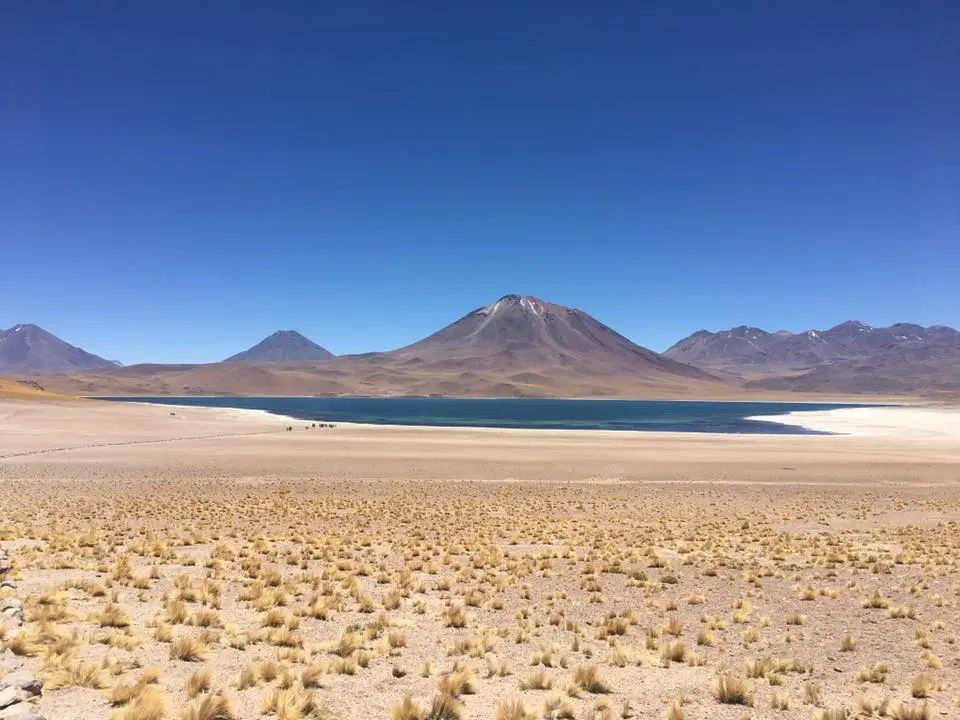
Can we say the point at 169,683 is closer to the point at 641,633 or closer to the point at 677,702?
the point at 677,702

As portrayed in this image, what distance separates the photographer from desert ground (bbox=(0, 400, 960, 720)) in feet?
24.6

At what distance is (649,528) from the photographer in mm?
20734

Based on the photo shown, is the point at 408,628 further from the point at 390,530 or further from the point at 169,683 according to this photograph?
the point at 390,530

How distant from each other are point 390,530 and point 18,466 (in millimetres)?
28158

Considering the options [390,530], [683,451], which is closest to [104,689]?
[390,530]

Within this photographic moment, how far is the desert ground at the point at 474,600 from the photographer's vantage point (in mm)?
7484

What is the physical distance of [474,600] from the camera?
1193cm

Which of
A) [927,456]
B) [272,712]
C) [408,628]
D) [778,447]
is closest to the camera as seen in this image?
[272,712]

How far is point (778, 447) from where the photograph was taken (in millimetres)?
57812

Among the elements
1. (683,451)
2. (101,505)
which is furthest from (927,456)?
(101,505)

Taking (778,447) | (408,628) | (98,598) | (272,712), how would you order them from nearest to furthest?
(272,712) < (408,628) < (98,598) < (778,447)

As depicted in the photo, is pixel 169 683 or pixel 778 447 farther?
pixel 778 447

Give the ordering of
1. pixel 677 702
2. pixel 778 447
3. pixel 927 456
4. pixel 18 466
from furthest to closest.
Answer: pixel 778 447
pixel 927 456
pixel 18 466
pixel 677 702

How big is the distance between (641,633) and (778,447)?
5300 cm
